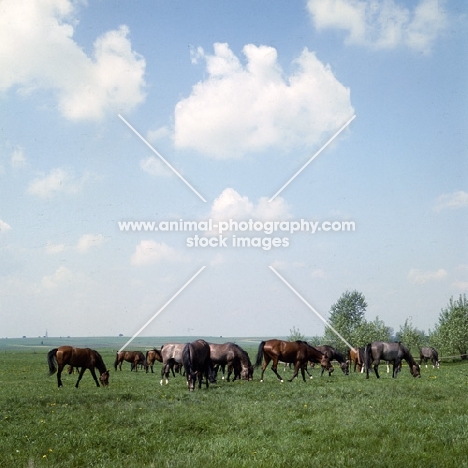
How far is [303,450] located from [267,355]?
1636 cm

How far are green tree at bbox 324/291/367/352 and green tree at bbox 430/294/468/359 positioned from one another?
42.8 feet

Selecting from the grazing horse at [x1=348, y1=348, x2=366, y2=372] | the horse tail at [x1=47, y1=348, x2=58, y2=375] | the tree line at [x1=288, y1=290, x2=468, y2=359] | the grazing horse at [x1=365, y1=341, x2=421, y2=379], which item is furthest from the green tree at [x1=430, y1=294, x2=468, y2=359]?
the horse tail at [x1=47, y1=348, x2=58, y2=375]

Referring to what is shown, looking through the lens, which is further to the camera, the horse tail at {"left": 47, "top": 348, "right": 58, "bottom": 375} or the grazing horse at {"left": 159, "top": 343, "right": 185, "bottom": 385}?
the grazing horse at {"left": 159, "top": 343, "right": 185, "bottom": 385}

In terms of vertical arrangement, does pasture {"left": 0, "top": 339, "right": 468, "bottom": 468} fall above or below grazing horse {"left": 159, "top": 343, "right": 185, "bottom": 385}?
below

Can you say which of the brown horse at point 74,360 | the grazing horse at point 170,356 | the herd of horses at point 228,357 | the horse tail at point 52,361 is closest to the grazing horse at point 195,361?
the herd of horses at point 228,357

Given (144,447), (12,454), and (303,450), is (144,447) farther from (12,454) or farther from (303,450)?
(303,450)

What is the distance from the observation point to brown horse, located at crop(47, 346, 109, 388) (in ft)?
80.6

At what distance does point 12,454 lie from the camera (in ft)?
35.8

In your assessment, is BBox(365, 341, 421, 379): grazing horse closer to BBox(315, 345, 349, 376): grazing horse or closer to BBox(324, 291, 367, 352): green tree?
BBox(315, 345, 349, 376): grazing horse

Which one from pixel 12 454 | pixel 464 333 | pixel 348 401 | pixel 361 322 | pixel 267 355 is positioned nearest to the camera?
pixel 12 454

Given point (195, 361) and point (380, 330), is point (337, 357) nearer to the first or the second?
point (195, 361)

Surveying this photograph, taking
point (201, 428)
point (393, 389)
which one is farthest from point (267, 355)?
point (201, 428)

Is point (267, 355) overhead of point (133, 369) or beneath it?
overhead

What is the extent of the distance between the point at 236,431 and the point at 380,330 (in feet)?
250
